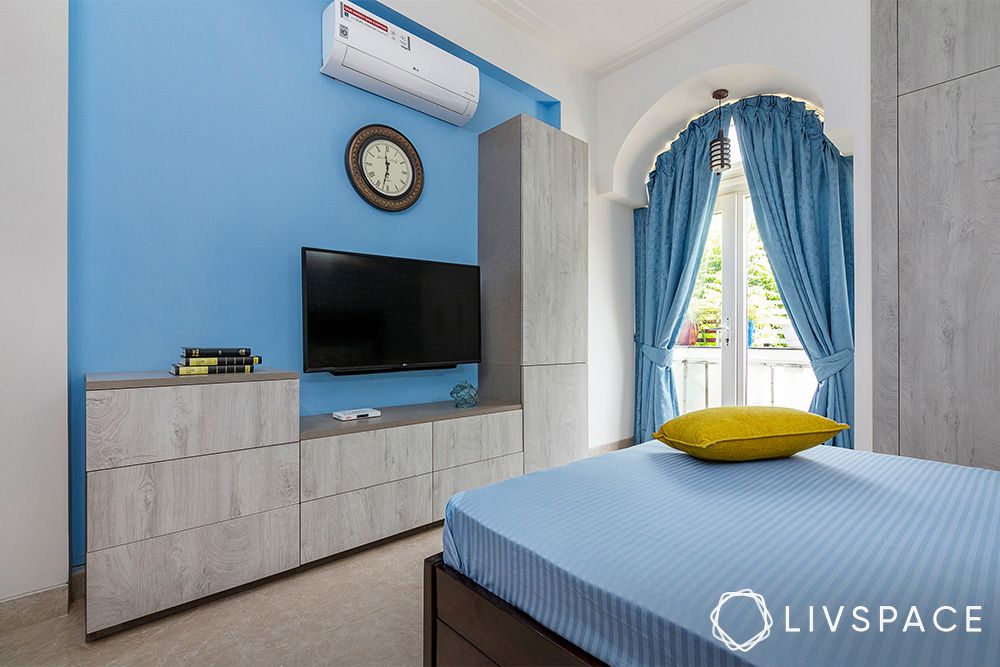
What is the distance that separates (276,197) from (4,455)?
4.90ft

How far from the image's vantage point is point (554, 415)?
332cm

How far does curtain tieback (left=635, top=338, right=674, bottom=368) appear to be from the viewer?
4.11 m

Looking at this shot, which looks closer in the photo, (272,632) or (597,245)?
(272,632)

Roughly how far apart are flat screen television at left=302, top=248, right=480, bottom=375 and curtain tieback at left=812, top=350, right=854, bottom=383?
223 cm

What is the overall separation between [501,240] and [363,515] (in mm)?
1861

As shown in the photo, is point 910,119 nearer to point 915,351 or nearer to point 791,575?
point 915,351

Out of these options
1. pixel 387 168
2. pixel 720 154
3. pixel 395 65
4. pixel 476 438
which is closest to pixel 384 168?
pixel 387 168

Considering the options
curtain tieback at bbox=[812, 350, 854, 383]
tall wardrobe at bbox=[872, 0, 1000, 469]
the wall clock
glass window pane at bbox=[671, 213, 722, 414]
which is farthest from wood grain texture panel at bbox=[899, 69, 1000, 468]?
the wall clock

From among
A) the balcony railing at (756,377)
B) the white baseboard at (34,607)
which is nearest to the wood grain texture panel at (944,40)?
the balcony railing at (756,377)

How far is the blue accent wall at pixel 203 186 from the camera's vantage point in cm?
200

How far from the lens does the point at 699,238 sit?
385 cm

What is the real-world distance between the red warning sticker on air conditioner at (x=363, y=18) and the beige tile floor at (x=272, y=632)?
2.73m

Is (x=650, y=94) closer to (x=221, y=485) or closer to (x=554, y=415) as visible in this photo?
(x=554, y=415)

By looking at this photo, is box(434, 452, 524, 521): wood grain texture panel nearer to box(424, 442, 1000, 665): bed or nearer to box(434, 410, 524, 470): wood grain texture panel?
box(434, 410, 524, 470): wood grain texture panel
